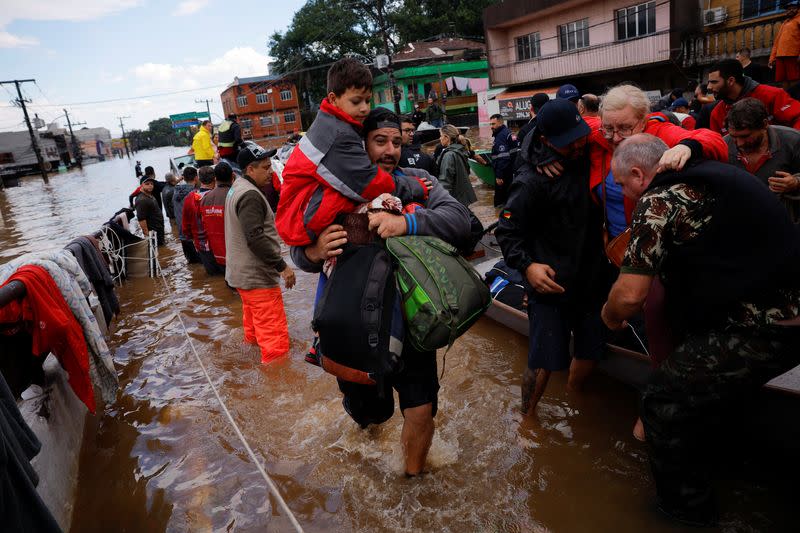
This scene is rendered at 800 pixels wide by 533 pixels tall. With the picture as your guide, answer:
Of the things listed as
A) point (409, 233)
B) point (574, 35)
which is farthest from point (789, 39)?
point (574, 35)

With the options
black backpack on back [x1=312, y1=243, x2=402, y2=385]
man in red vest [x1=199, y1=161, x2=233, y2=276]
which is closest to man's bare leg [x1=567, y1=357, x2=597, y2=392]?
black backpack on back [x1=312, y1=243, x2=402, y2=385]

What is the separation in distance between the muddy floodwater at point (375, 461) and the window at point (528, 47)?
23.1 m

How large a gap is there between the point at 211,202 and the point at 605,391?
4.86 m

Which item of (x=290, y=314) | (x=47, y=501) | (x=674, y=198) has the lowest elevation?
(x=290, y=314)

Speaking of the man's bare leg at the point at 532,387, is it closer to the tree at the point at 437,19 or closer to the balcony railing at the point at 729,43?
the balcony railing at the point at 729,43

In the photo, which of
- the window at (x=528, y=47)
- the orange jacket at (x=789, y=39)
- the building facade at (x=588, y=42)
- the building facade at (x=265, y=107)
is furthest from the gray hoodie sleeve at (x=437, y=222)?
the building facade at (x=265, y=107)

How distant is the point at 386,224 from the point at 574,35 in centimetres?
2390

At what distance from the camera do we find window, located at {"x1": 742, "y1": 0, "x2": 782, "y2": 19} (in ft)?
45.1

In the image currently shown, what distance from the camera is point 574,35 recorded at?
2253 centimetres

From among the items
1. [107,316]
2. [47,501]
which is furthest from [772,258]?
[107,316]

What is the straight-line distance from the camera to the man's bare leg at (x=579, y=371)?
348cm

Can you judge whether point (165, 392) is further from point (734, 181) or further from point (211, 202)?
point (734, 181)

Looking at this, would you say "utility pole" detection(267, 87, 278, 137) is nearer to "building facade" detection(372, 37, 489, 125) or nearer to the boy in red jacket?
"building facade" detection(372, 37, 489, 125)

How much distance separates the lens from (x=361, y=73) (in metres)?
2.42
